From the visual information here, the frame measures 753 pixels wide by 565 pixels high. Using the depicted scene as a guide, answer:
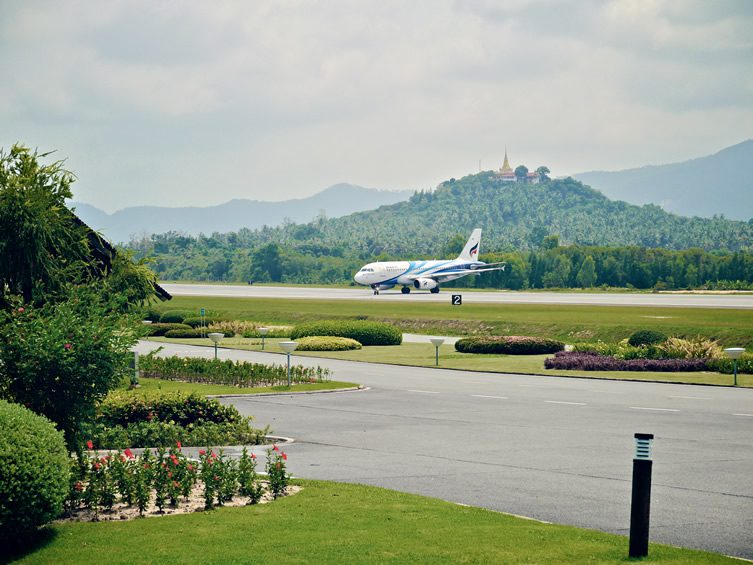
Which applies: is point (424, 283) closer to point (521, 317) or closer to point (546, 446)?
point (521, 317)

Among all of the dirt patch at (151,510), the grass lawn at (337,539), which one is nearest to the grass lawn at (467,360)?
the grass lawn at (337,539)

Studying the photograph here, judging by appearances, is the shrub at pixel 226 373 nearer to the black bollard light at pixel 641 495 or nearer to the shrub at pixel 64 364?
the shrub at pixel 64 364

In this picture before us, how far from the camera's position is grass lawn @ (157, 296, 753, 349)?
51125 mm

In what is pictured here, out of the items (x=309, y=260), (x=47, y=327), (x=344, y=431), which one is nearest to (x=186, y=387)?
(x=344, y=431)

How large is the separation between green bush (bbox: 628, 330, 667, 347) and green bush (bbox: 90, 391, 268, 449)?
1052 inches

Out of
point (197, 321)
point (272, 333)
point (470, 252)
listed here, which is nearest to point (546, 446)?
point (272, 333)

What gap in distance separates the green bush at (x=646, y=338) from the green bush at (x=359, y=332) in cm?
1424

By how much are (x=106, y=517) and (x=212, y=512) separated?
1362 mm

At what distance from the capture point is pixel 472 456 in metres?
18.2

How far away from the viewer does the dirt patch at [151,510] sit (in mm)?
12367

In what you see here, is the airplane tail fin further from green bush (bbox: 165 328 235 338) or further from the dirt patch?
the dirt patch

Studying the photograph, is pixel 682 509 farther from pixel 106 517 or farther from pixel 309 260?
pixel 309 260

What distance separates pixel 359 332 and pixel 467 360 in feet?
40.0

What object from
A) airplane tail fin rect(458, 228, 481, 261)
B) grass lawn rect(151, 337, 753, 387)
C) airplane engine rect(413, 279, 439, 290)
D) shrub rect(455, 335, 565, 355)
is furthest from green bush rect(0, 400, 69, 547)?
airplane tail fin rect(458, 228, 481, 261)
